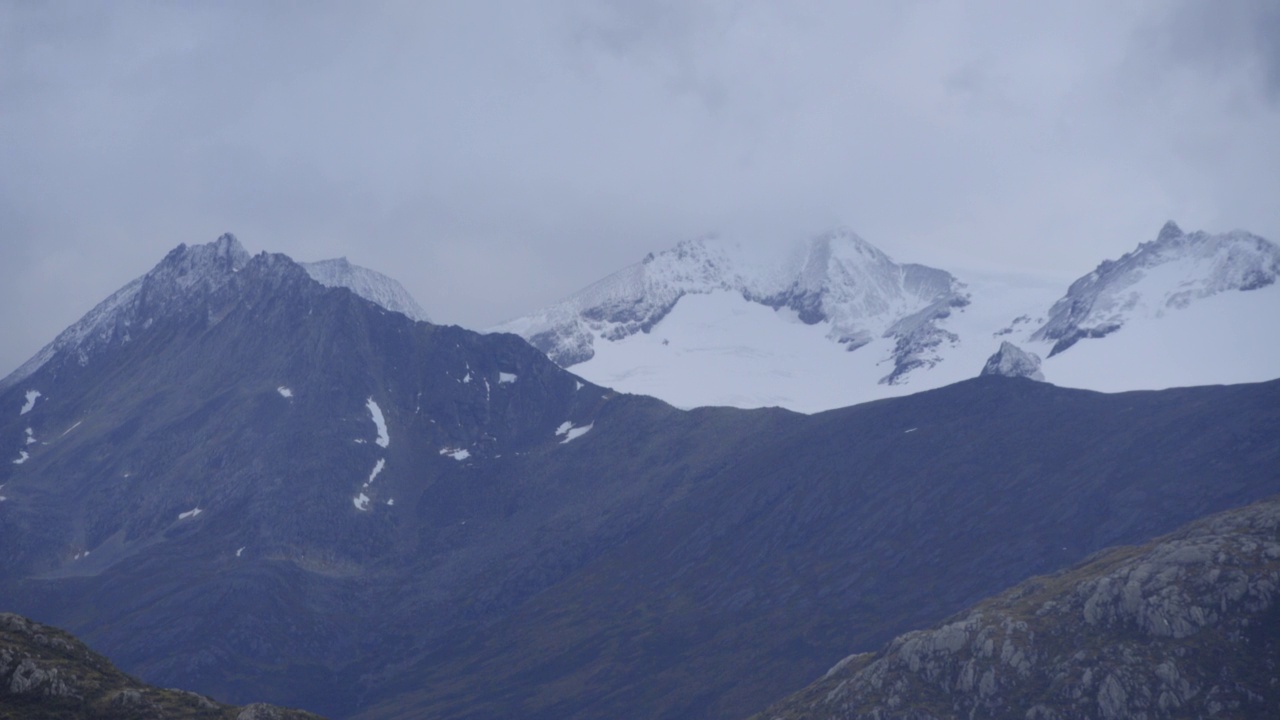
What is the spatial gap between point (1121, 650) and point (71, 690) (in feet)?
399

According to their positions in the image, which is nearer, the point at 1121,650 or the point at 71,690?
the point at 71,690

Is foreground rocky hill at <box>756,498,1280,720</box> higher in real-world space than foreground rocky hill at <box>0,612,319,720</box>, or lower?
lower

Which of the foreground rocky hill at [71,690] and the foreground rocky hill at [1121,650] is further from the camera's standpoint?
the foreground rocky hill at [1121,650]

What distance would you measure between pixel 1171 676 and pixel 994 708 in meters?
22.1

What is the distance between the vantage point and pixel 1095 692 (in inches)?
6747

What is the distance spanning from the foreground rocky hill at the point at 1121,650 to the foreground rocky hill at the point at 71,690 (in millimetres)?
89096

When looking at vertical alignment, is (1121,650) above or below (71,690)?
below

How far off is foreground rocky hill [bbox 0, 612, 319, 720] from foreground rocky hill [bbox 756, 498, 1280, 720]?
89096 millimetres

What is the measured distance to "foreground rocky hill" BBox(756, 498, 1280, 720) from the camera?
166m

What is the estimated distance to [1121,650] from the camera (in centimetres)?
17588

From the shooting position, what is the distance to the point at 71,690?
122 meters

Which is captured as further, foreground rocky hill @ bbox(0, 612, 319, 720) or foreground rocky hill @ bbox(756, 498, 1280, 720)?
foreground rocky hill @ bbox(756, 498, 1280, 720)

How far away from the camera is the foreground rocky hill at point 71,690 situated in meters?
120

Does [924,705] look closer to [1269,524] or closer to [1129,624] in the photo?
[1129,624]
